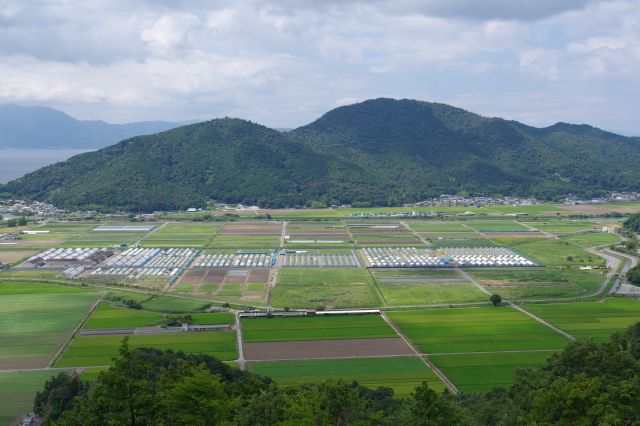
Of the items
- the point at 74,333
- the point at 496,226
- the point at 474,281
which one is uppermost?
the point at 496,226

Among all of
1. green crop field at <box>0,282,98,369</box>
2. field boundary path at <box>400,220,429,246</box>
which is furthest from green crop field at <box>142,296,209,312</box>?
field boundary path at <box>400,220,429,246</box>

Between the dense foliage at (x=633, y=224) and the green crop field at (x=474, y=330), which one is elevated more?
the dense foliage at (x=633, y=224)

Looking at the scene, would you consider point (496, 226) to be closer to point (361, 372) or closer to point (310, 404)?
point (361, 372)

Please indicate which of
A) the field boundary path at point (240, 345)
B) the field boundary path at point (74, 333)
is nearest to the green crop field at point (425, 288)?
the field boundary path at point (240, 345)

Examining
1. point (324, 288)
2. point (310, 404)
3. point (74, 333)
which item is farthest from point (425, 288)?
point (310, 404)

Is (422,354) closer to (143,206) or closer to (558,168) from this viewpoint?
(143,206)

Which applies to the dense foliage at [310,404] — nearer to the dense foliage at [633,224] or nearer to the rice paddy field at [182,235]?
the rice paddy field at [182,235]

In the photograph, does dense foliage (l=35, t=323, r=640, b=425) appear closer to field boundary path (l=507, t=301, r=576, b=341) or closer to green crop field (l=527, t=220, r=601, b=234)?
field boundary path (l=507, t=301, r=576, b=341)
